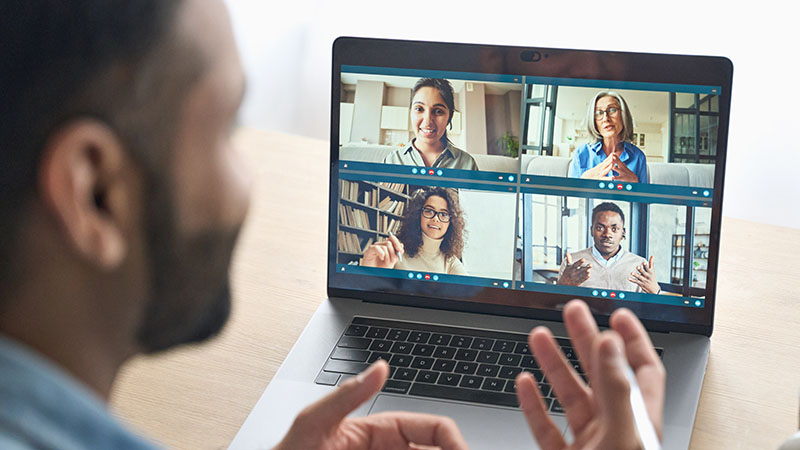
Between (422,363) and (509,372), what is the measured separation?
0.09 metres

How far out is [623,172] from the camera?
2.93 feet

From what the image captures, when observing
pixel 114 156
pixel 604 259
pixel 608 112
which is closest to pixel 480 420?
pixel 604 259

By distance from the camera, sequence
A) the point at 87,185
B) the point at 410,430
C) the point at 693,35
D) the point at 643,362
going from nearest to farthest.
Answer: the point at 87,185 → the point at 643,362 → the point at 410,430 → the point at 693,35

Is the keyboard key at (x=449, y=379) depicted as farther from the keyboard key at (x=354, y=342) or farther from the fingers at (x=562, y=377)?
the fingers at (x=562, y=377)

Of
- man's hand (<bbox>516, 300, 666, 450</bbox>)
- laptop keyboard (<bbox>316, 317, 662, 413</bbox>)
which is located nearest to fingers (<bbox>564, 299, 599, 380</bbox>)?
man's hand (<bbox>516, 300, 666, 450</bbox>)

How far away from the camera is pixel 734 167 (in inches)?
87.3

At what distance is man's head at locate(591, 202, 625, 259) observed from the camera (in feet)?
2.95

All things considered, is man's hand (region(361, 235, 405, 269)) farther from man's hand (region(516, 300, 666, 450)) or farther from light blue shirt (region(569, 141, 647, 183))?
man's hand (region(516, 300, 666, 450))

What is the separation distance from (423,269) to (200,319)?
19.4 inches

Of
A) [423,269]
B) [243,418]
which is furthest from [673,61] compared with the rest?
[243,418]

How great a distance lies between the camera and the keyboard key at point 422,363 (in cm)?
85

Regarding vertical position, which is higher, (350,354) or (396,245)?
(396,245)

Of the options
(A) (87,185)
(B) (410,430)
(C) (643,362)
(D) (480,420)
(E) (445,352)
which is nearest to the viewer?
(A) (87,185)

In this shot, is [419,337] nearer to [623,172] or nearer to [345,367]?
[345,367]
